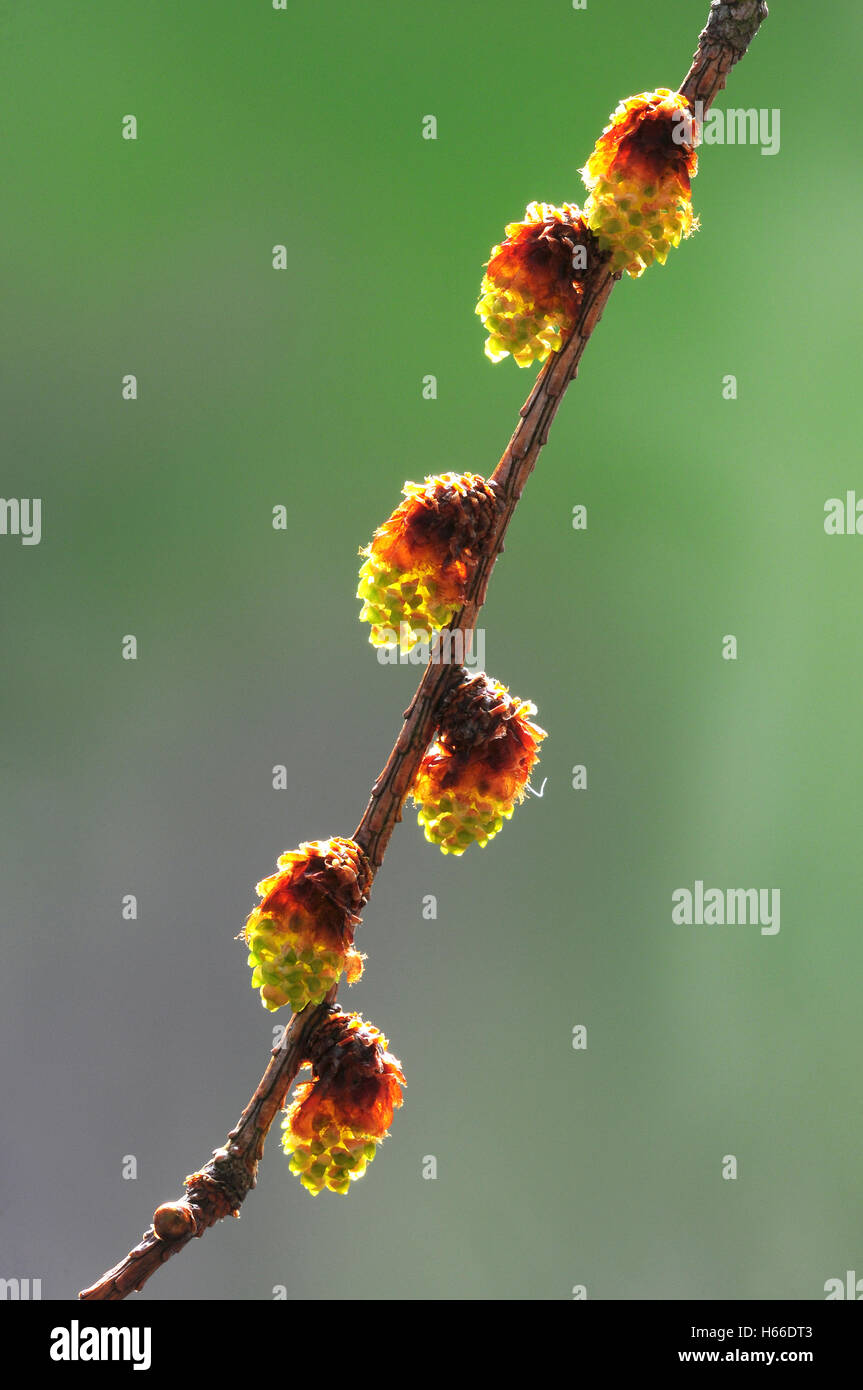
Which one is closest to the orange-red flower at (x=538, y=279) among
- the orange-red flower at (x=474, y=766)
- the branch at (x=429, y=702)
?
the branch at (x=429, y=702)

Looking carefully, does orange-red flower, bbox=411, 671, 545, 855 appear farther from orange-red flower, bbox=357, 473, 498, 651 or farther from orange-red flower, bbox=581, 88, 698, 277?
orange-red flower, bbox=581, 88, 698, 277

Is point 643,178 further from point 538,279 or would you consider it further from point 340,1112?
point 340,1112

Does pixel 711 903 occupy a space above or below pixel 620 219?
below

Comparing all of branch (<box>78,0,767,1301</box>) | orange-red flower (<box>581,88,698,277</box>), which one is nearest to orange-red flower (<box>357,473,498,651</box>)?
branch (<box>78,0,767,1301</box>)

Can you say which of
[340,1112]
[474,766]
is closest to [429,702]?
[474,766]
